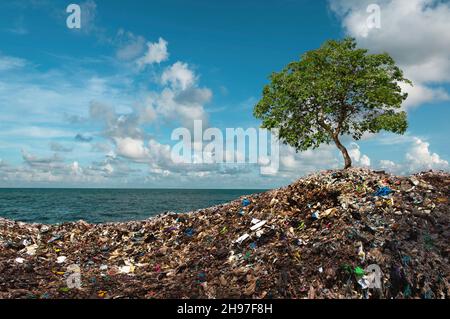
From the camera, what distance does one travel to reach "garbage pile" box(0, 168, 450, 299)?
8.67 m

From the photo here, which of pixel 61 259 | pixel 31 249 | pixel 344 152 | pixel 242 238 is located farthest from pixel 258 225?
pixel 31 249

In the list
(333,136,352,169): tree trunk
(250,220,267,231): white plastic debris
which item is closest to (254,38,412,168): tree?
(333,136,352,169): tree trunk

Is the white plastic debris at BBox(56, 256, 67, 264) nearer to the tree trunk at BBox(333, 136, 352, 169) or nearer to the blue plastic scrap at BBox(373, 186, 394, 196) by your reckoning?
the blue plastic scrap at BBox(373, 186, 394, 196)

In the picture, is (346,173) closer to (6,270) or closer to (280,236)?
(280,236)

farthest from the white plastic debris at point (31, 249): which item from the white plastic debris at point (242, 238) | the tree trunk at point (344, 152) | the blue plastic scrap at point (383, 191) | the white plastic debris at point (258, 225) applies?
the tree trunk at point (344, 152)

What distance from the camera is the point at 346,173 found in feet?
47.1

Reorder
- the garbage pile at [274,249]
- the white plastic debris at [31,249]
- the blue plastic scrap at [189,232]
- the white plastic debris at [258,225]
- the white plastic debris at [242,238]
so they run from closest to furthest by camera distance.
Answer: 1. the garbage pile at [274,249]
2. the white plastic debris at [242,238]
3. the white plastic debris at [258,225]
4. the white plastic debris at [31,249]
5. the blue plastic scrap at [189,232]

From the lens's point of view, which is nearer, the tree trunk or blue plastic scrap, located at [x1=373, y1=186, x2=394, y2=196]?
blue plastic scrap, located at [x1=373, y1=186, x2=394, y2=196]

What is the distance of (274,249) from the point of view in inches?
407

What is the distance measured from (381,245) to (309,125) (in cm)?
1021

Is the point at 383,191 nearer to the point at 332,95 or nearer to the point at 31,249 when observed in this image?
the point at 332,95

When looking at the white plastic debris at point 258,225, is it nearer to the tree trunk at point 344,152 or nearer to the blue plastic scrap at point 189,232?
the blue plastic scrap at point 189,232

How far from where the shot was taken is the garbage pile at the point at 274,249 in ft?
28.5

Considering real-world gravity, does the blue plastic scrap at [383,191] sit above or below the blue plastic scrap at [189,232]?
above
